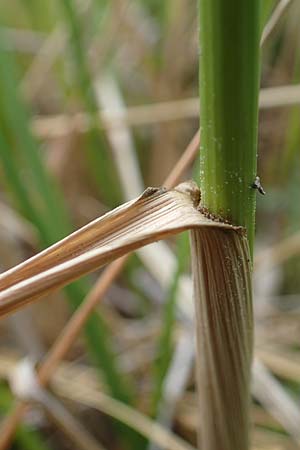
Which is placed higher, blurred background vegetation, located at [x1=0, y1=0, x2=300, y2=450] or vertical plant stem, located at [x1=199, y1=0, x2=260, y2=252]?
blurred background vegetation, located at [x1=0, y1=0, x2=300, y2=450]

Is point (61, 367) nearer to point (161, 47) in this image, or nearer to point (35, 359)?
point (35, 359)

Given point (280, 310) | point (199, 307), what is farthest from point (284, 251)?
point (199, 307)

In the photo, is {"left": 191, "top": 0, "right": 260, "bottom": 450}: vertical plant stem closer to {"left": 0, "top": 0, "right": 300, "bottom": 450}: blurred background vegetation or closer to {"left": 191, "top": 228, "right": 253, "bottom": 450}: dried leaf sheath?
{"left": 191, "top": 228, "right": 253, "bottom": 450}: dried leaf sheath

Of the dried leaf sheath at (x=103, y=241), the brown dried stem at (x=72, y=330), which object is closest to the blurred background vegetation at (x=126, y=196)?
the brown dried stem at (x=72, y=330)

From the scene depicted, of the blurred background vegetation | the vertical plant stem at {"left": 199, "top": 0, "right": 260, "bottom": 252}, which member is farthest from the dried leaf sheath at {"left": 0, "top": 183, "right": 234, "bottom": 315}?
the blurred background vegetation

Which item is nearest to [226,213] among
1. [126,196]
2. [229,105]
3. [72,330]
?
[229,105]

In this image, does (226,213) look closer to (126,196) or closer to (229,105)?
(229,105)
